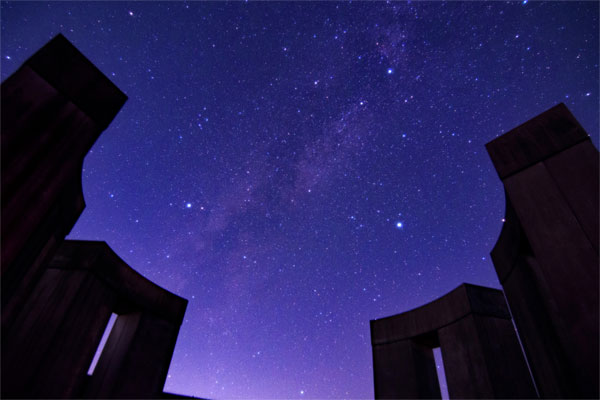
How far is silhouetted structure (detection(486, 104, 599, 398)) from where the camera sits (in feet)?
A: 12.8

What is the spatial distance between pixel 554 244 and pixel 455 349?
5066 mm

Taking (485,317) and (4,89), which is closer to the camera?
(4,89)

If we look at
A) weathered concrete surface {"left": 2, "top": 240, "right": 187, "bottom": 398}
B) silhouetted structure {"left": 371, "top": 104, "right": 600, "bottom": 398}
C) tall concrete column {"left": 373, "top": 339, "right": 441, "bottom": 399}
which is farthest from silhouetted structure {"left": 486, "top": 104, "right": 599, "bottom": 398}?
weathered concrete surface {"left": 2, "top": 240, "right": 187, "bottom": 398}

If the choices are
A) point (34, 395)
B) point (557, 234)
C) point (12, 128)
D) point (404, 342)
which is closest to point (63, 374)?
point (34, 395)

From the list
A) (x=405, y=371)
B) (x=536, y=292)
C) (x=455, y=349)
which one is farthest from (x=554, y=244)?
(x=405, y=371)

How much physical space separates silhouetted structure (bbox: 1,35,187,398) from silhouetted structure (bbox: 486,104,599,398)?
6.65m

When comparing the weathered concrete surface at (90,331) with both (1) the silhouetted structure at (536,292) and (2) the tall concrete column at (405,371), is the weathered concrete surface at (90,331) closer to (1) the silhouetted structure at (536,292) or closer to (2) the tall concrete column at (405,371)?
(2) the tall concrete column at (405,371)

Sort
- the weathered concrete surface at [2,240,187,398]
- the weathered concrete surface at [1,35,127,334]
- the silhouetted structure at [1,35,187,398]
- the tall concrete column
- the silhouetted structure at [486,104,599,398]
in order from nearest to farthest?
the weathered concrete surface at [1,35,127,334]
the silhouetted structure at [1,35,187,398]
the silhouetted structure at [486,104,599,398]
the weathered concrete surface at [2,240,187,398]
the tall concrete column

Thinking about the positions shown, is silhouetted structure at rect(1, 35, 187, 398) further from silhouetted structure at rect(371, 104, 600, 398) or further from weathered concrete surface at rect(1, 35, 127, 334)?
silhouetted structure at rect(371, 104, 600, 398)

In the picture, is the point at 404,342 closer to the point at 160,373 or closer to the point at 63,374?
the point at 160,373

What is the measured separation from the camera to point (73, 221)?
6625 mm

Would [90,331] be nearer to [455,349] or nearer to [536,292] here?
[455,349]

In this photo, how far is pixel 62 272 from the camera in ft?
25.3

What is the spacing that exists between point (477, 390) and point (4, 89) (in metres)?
10.4
